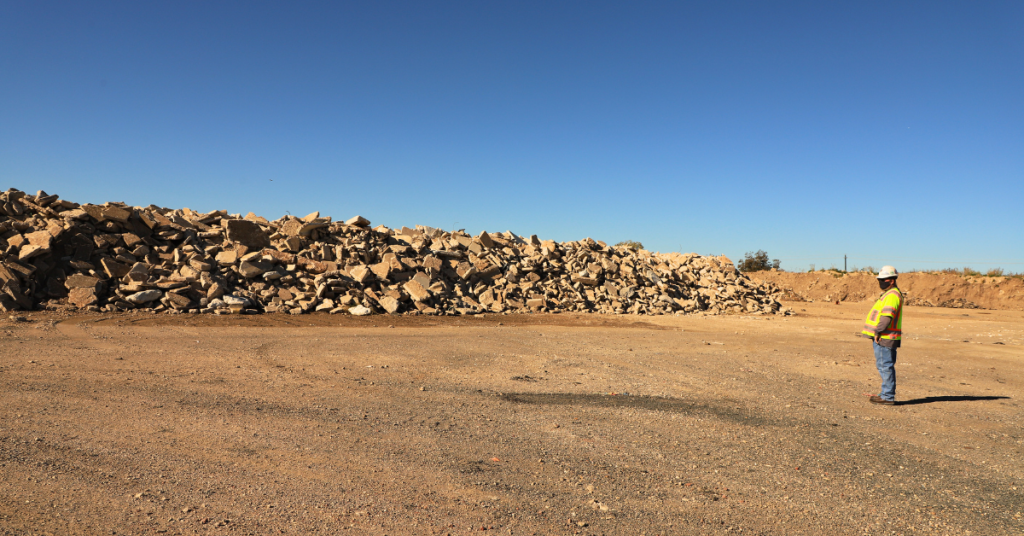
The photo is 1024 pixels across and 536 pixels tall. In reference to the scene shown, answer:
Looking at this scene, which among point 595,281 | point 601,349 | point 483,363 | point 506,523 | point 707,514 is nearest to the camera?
point 506,523

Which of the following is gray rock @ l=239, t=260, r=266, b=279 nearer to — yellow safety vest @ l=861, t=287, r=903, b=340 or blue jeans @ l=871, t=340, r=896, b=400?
yellow safety vest @ l=861, t=287, r=903, b=340

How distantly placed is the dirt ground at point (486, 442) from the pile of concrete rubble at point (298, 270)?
5.04 metres

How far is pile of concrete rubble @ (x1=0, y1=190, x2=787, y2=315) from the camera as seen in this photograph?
15.1 metres

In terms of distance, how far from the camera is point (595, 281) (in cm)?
2197

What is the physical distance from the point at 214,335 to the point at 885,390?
11505mm

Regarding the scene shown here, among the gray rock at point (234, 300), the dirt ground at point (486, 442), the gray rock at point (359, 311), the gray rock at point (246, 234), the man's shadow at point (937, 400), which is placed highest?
the gray rock at point (246, 234)

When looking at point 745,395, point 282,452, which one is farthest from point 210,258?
point 745,395

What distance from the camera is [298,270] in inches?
704

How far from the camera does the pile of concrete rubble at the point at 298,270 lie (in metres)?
15.1

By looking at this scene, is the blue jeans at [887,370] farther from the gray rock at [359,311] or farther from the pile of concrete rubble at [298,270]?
the gray rock at [359,311]

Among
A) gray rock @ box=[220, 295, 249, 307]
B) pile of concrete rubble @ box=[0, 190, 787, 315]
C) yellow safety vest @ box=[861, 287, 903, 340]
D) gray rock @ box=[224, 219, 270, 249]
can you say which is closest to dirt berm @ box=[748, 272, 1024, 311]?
pile of concrete rubble @ box=[0, 190, 787, 315]

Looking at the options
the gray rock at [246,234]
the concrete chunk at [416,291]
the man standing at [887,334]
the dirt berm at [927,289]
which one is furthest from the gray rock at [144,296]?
the dirt berm at [927,289]

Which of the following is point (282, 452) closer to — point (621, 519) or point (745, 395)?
point (621, 519)

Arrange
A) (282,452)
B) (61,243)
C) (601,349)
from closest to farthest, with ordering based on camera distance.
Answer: (282,452)
(601,349)
(61,243)
